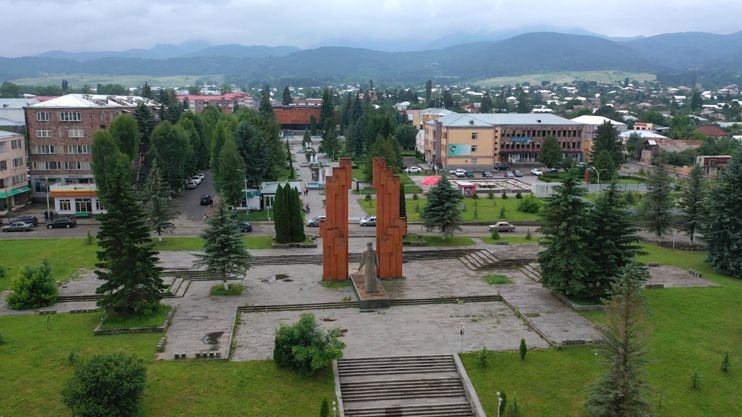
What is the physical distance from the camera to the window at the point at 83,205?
164 feet

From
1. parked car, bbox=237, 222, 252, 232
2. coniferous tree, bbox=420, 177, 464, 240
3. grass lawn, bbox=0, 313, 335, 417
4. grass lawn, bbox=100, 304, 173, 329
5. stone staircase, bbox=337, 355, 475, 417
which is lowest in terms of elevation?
stone staircase, bbox=337, 355, 475, 417

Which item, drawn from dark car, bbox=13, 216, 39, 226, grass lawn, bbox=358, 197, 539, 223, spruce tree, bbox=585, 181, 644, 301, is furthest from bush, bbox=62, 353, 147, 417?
grass lawn, bbox=358, 197, 539, 223

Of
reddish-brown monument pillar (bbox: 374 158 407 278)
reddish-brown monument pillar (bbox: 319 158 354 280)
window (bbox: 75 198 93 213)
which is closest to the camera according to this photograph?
reddish-brown monument pillar (bbox: 319 158 354 280)

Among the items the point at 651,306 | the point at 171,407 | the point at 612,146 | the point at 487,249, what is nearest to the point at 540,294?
the point at 651,306

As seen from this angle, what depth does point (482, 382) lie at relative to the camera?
70.5 ft

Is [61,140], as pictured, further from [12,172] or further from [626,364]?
→ [626,364]

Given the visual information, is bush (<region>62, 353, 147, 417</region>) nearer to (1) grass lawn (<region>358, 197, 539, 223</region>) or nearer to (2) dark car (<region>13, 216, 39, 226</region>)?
(2) dark car (<region>13, 216, 39, 226</region>)

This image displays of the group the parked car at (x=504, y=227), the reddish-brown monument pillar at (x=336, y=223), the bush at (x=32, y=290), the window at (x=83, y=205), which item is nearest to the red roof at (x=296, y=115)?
the window at (x=83, y=205)

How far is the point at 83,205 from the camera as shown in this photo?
165ft

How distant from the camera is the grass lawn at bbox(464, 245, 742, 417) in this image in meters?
20.1

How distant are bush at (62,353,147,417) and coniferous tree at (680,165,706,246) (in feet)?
122

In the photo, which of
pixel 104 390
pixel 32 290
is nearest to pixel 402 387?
pixel 104 390

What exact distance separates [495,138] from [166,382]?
6518 centimetres

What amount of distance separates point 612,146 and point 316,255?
52.3 meters
